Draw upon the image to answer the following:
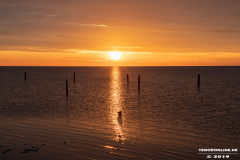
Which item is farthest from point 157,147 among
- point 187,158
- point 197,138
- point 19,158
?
point 19,158

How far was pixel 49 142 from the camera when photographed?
42.0ft

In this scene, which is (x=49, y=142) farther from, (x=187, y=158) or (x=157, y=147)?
(x=187, y=158)

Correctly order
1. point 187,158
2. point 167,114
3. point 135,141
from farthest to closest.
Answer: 1. point 167,114
2. point 135,141
3. point 187,158

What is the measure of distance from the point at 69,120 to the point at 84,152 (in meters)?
8.94

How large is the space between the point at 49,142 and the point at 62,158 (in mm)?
2669

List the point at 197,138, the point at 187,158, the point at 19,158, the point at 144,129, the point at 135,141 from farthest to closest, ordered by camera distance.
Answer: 1. the point at 144,129
2. the point at 197,138
3. the point at 135,141
4. the point at 187,158
5. the point at 19,158

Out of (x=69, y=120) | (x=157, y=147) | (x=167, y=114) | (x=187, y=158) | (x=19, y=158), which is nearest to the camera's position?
(x=19, y=158)

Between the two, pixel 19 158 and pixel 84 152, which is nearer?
pixel 19 158

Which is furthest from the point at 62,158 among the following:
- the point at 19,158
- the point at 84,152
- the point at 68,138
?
the point at 68,138

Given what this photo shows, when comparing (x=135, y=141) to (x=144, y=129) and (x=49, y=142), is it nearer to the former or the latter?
(x=144, y=129)

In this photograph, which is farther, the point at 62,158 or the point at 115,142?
the point at 115,142

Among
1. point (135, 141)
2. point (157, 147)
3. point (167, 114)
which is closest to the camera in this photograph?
point (157, 147)

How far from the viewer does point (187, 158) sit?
1102 cm

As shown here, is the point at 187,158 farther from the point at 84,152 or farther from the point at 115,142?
the point at 84,152
